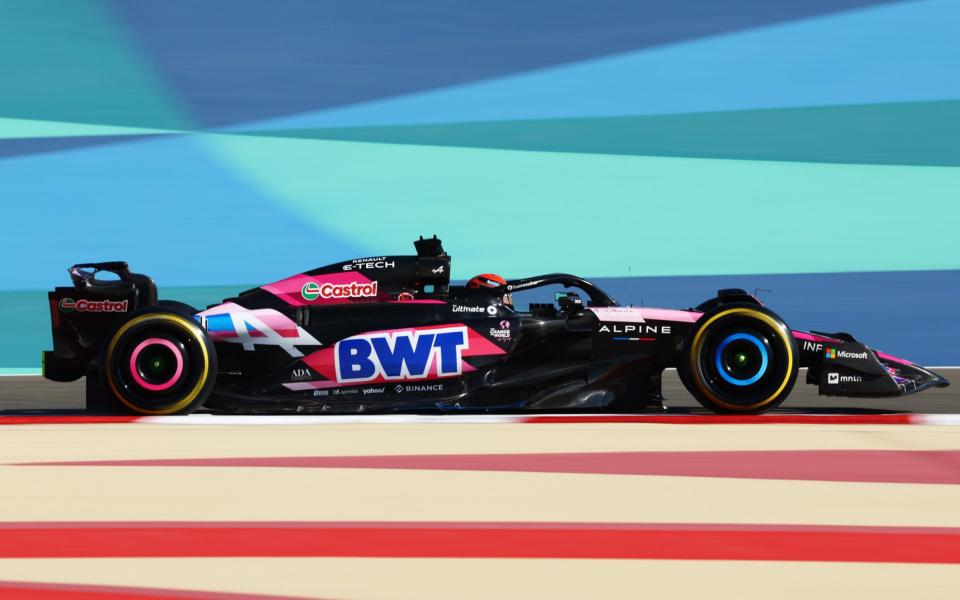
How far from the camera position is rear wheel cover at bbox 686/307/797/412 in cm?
768

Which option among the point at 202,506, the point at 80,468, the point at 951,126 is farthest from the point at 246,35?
the point at 202,506

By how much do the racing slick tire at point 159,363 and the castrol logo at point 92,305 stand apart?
413 millimetres

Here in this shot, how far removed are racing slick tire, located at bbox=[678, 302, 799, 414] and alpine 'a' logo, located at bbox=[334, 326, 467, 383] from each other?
5.02ft

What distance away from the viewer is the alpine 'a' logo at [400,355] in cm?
766

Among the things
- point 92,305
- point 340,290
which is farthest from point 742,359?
point 92,305

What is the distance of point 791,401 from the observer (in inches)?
367

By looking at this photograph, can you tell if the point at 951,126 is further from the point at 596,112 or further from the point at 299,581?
the point at 299,581

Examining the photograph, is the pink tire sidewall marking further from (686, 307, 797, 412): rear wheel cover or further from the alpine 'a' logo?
(686, 307, 797, 412): rear wheel cover

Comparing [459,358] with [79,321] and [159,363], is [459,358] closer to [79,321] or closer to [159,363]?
[159,363]

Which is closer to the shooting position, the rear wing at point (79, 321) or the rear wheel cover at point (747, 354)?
the rear wheel cover at point (747, 354)

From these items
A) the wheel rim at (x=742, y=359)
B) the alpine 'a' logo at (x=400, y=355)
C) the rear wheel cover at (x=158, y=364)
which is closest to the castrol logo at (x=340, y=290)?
the alpine 'a' logo at (x=400, y=355)

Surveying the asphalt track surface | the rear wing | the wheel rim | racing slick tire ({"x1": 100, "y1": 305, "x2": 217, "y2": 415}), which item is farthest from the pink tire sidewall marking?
the wheel rim

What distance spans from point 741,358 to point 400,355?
224cm

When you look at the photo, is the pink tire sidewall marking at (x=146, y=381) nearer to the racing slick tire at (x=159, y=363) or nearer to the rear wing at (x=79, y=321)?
the racing slick tire at (x=159, y=363)
